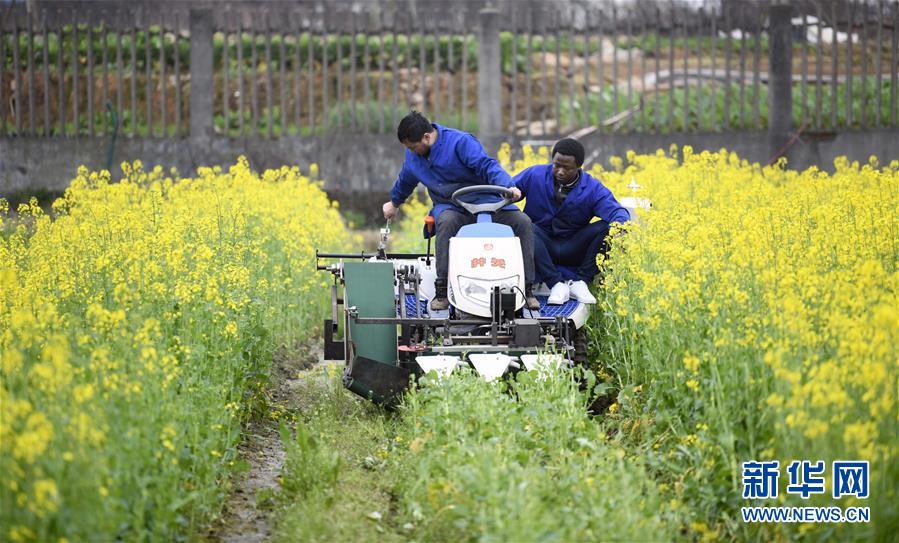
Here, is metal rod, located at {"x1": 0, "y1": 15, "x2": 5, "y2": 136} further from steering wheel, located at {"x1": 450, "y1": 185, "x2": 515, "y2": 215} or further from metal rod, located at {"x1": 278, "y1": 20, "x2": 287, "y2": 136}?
steering wheel, located at {"x1": 450, "y1": 185, "x2": 515, "y2": 215}

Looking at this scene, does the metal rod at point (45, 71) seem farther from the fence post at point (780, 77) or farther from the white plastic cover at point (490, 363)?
the white plastic cover at point (490, 363)

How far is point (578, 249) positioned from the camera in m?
9.07

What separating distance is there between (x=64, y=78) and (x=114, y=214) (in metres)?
8.70

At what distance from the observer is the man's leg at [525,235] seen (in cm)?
790

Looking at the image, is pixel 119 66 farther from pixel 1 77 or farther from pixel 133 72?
pixel 1 77

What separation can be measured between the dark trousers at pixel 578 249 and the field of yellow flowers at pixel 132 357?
6.86 ft

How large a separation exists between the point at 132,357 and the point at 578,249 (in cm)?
424

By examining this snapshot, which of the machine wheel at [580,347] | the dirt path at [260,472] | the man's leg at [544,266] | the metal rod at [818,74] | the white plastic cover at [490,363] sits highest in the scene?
the metal rod at [818,74]

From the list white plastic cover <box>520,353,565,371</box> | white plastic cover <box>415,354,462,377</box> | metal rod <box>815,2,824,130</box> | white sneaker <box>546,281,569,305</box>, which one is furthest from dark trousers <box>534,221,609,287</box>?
metal rod <box>815,2,824,130</box>

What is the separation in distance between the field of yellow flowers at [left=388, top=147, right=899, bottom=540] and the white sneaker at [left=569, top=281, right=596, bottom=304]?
118 millimetres

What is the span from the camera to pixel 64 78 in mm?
17562

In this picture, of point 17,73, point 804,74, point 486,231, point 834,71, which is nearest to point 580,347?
point 486,231

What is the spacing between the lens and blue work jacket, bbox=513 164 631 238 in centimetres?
889

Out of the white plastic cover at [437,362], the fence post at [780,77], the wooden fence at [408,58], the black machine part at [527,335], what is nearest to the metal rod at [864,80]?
the wooden fence at [408,58]
